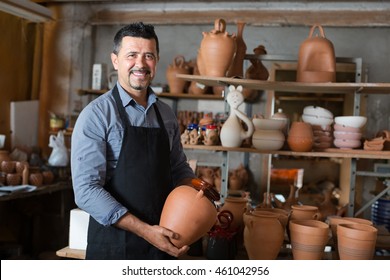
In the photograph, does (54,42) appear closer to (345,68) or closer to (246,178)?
(246,178)

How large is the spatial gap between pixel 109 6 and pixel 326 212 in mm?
3407

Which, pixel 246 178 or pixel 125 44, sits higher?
pixel 125 44

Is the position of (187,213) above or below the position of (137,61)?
below

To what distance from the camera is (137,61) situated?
5.92 feet

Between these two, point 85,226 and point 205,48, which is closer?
point 85,226

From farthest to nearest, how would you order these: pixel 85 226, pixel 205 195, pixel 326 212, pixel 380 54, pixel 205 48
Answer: pixel 380 54
pixel 326 212
pixel 205 48
pixel 85 226
pixel 205 195

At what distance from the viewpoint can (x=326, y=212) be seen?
3998mm

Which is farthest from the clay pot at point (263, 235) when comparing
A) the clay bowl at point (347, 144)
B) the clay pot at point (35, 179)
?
the clay pot at point (35, 179)

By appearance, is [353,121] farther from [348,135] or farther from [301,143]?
[301,143]

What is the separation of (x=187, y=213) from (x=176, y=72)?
3261 millimetres

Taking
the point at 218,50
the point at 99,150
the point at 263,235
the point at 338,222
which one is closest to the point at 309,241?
the point at 263,235

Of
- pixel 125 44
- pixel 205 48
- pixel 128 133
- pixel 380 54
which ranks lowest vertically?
pixel 128 133

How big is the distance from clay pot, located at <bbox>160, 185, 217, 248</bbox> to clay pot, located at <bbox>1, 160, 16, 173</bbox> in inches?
109

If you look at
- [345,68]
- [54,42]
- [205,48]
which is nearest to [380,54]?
[345,68]
